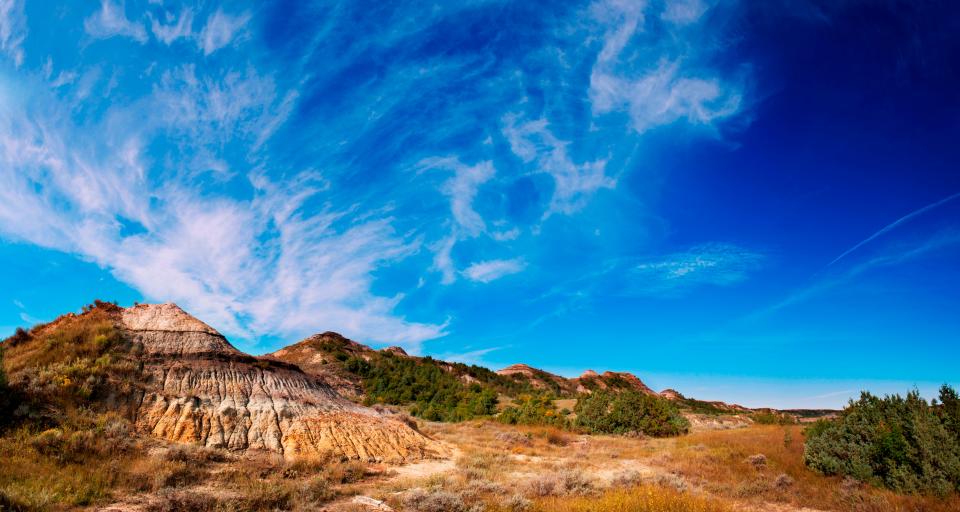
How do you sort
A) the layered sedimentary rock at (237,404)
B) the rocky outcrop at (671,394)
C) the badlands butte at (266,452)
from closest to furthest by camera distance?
the badlands butte at (266,452), the layered sedimentary rock at (237,404), the rocky outcrop at (671,394)

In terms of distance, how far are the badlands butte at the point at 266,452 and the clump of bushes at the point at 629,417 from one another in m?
1.17

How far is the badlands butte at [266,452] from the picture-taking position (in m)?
10.1

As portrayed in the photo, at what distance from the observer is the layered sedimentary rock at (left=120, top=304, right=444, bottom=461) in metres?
15.7

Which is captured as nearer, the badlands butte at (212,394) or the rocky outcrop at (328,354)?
the badlands butte at (212,394)

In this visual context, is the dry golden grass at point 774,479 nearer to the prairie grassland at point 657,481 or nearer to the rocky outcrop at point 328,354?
the prairie grassland at point 657,481

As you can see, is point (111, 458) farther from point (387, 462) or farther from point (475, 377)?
point (475, 377)

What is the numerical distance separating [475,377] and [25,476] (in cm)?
6226

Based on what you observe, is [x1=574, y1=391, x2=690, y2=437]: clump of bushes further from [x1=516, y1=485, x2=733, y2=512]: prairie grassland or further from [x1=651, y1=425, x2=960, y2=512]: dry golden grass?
[x1=516, y1=485, x2=733, y2=512]: prairie grassland

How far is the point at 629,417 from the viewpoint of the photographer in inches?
1166

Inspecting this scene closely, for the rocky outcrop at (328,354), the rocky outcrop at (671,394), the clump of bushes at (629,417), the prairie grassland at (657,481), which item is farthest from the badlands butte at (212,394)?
the rocky outcrop at (671,394)

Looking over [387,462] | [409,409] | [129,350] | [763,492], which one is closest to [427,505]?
[387,462]

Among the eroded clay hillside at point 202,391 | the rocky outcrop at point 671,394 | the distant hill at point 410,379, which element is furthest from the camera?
the rocky outcrop at point 671,394

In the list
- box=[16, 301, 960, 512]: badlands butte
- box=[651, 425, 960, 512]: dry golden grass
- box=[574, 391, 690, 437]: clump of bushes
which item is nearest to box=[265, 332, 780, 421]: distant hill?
box=[574, 391, 690, 437]: clump of bushes

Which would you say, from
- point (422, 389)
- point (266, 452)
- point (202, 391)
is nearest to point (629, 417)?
point (266, 452)
